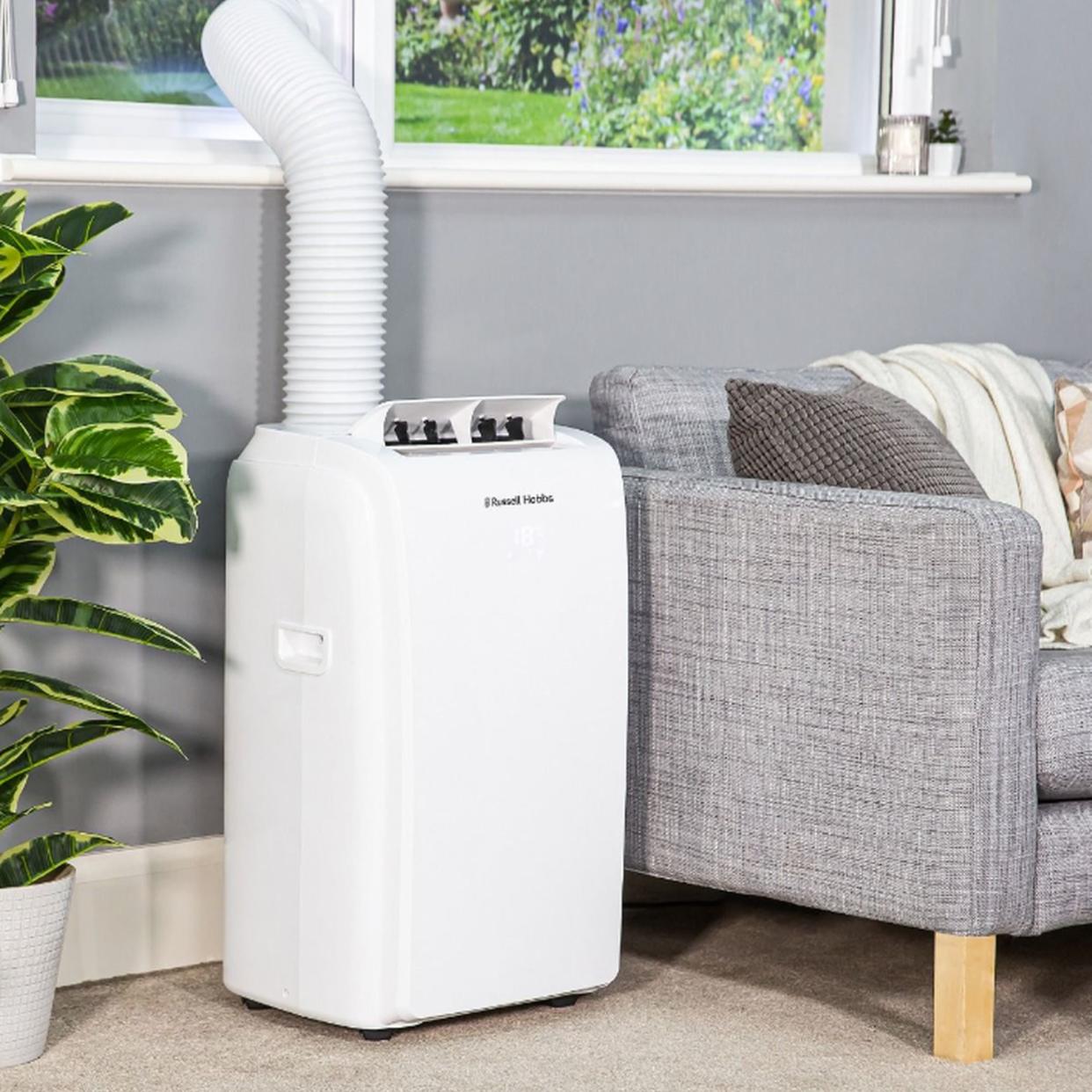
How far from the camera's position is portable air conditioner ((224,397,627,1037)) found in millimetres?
2428

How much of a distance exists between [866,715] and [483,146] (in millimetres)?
1229

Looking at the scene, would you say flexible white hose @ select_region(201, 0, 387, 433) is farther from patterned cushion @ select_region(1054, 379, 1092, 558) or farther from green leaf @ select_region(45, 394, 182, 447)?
patterned cushion @ select_region(1054, 379, 1092, 558)

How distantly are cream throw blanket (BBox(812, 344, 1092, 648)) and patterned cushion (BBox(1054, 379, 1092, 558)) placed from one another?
0.02 meters

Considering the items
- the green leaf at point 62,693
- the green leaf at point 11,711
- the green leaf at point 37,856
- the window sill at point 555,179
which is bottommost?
the green leaf at point 37,856

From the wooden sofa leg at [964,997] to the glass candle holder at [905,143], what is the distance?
5.19 ft

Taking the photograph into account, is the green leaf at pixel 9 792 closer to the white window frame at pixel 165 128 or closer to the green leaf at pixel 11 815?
the green leaf at pixel 11 815

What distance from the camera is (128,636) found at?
7.79ft

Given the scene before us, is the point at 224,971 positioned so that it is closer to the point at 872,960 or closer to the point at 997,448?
the point at 872,960

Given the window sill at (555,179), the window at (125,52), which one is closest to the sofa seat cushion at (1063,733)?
the window sill at (555,179)

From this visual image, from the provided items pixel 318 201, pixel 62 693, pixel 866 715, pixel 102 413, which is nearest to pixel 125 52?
pixel 318 201

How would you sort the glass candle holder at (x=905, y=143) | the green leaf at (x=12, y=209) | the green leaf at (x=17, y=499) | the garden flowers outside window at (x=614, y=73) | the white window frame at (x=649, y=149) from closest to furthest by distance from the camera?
the green leaf at (x=17, y=499) < the green leaf at (x=12, y=209) < the white window frame at (x=649, y=149) < the garden flowers outside window at (x=614, y=73) < the glass candle holder at (x=905, y=143)

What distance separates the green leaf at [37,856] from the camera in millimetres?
2387

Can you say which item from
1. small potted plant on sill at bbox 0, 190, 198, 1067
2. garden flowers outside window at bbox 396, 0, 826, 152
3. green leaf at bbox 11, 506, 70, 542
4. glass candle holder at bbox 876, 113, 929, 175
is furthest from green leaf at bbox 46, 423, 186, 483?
glass candle holder at bbox 876, 113, 929, 175

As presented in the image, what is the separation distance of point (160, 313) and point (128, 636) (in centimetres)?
56
